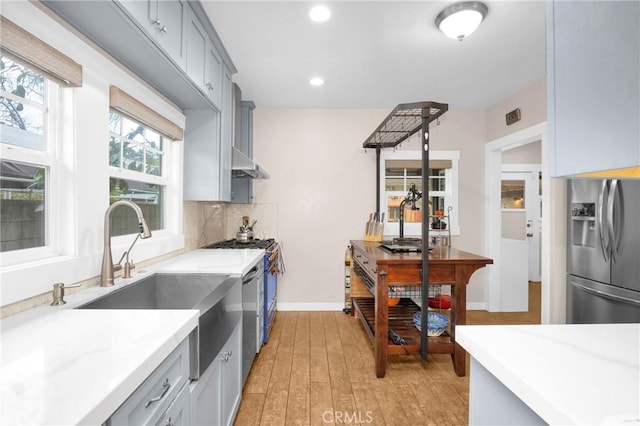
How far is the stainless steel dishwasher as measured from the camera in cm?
210

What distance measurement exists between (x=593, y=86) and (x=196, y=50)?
2.19 meters

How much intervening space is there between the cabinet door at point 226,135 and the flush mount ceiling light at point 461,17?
1808 mm

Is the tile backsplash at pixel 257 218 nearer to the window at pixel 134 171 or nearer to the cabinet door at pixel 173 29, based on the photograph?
the window at pixel 134 171

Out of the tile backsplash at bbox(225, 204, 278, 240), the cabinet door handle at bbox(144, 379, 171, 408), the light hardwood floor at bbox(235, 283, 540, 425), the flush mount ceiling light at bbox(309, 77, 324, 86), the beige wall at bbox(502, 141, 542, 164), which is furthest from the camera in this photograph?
the beige wall at bbox(502, 141, 542, 164)

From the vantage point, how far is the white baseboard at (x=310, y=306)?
4.01m

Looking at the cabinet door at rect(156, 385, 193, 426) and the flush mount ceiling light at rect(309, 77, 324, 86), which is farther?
the flush mount ceiling light at rect(309, 77, 324, 86)

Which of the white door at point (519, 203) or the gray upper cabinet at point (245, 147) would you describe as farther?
the white door at point (519, 203)

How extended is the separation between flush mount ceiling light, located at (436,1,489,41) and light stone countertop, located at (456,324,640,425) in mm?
1981

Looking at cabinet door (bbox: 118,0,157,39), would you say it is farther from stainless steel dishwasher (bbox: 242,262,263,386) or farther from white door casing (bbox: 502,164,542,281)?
white door casing (bbox: 502,164,542,281)

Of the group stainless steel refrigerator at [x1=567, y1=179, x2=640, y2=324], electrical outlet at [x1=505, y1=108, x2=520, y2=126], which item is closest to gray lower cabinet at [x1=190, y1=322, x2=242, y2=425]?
stainless steel refrigerator at [x1=567, y1=179, x2=640, y2=324]

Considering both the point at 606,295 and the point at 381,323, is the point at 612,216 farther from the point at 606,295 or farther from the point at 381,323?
the point at 381,323

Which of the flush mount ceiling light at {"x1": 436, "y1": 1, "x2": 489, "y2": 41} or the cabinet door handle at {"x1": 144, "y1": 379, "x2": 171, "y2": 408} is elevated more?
the flush mount ceiling light at {"x1": 436, "y1": 1, "x2": 489, "y2": 41}

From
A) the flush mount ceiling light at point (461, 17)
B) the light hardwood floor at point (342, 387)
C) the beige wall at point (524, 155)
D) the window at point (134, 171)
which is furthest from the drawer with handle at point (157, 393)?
the beige wall at point (524, 155)

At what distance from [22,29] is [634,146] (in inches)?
74.3
